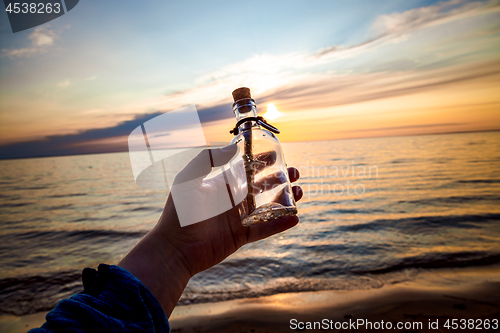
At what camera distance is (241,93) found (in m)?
2.03

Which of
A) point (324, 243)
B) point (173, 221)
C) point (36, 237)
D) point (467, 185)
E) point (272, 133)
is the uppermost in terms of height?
point (272, 133)

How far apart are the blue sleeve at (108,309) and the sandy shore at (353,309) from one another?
8.94 ft

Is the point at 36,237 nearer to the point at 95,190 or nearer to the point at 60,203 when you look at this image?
the point at 60,203

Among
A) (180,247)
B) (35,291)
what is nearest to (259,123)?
(180,247)

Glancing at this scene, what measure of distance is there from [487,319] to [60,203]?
15.9 metres

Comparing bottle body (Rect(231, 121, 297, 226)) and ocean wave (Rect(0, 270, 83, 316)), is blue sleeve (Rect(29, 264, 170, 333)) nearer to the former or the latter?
bottle body (Rect(231, 121, 297, 226))

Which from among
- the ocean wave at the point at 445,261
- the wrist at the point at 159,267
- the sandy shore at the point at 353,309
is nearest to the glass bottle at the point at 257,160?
the wrist at the point at 159,267

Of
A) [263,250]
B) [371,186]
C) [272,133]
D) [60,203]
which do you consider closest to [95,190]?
[60,203]

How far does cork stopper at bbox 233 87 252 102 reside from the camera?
202 centimetres

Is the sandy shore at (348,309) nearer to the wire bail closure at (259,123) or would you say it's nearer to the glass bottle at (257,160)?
the glass bottle at (257,160)

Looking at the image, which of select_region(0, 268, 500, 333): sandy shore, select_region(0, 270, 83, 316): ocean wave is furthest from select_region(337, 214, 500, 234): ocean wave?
select_region(0, 270, 83, 316): ocean wave

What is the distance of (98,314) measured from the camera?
0.96m

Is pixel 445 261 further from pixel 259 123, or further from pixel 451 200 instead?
pixel 451 200

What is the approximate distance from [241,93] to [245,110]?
138mm
